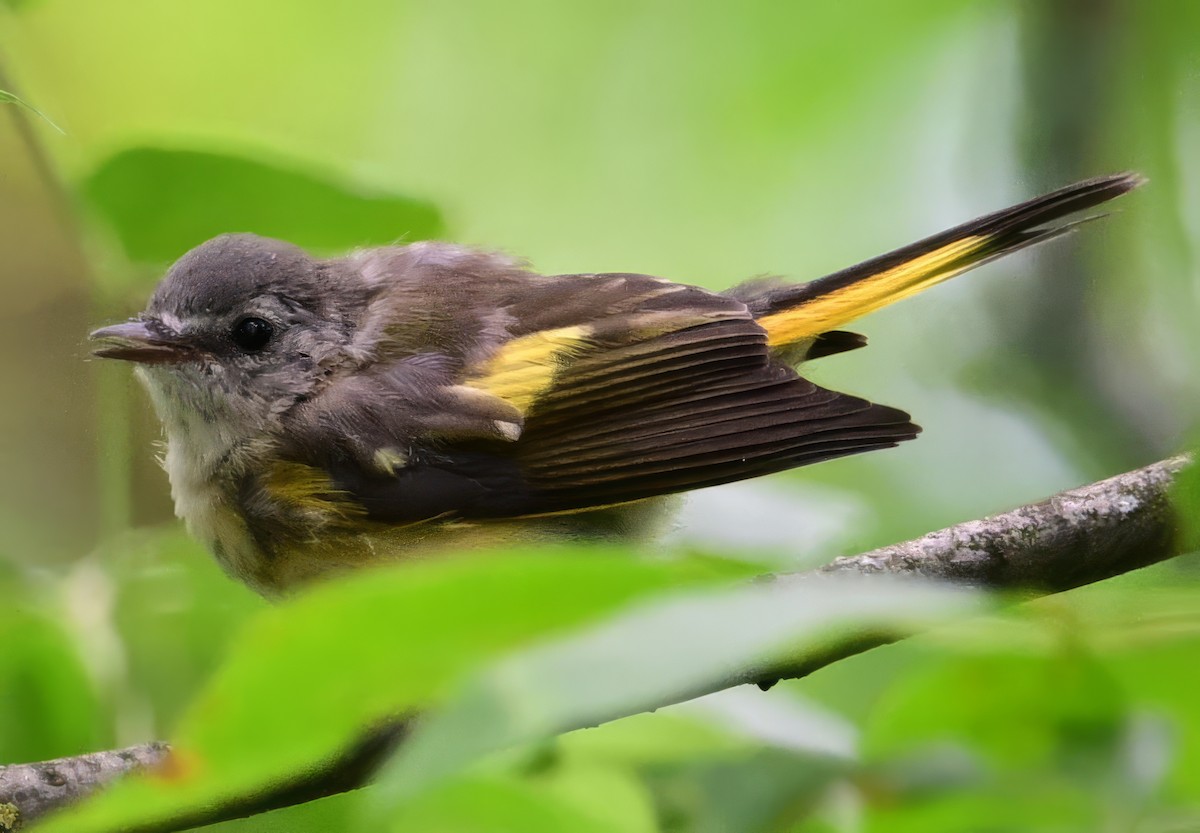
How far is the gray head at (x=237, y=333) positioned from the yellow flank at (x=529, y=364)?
0.33 m

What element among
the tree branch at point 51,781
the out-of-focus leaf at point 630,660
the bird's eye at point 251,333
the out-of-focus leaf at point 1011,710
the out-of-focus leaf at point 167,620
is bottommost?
the tree branch at point 51,781

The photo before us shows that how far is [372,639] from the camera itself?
458 mm

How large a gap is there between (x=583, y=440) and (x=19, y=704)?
0.89 meters

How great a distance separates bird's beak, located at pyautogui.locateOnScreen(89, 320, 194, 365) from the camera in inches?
73.2

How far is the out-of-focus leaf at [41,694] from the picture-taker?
4.31 ft

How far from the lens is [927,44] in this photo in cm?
245

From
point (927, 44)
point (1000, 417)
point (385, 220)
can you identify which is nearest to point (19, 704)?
point (385, 220)

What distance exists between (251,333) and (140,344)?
22 centimetres

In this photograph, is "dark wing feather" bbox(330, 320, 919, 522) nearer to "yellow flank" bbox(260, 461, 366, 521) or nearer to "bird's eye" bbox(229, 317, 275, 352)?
"yellow flank" bbox(260, 461, 366, 521)

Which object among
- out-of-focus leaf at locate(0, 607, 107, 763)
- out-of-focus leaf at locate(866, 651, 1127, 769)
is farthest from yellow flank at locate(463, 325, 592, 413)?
out-of-focus leaf at locate(866, 651, 1127, 769)

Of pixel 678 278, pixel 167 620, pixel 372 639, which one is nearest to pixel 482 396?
pixel 167 620

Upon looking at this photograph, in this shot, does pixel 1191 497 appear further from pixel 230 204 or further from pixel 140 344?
pixel 140 344

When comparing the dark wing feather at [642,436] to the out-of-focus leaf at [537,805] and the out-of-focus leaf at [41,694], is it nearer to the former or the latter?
the out-of-focus leaf at [41,694]

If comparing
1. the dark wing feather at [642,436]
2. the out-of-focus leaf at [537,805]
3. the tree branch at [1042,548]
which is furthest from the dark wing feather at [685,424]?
the out-of-focus leaf at [537,805]
